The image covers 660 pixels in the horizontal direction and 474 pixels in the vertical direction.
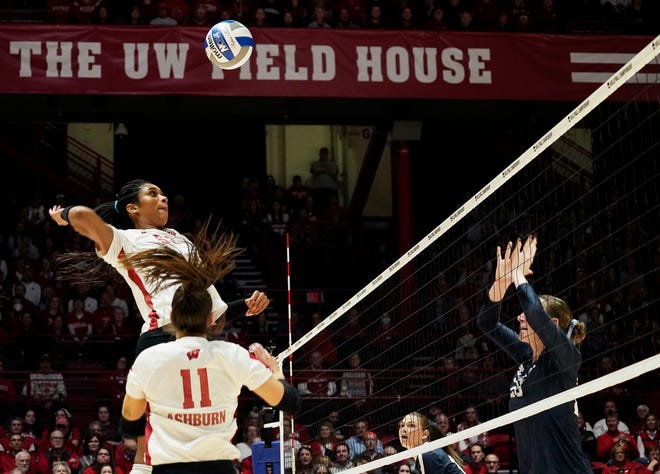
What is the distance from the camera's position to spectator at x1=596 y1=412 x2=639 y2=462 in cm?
1550

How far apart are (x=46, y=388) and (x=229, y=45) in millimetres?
7084

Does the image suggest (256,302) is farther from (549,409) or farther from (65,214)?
(549,409)

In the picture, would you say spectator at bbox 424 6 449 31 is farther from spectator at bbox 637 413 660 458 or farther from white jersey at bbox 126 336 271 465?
white jersey at bbox 126 336 271 465

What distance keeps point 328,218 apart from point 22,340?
7.90 meters

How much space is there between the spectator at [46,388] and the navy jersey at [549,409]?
11280mm

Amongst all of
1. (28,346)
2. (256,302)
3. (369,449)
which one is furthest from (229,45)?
(28,346)

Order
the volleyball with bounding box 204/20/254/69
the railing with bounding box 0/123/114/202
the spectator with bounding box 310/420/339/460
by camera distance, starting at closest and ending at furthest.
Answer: the volleyball with bounding box 204/20/254/69, the spectator with bounding box 310/420/339/460, the railing with bounding box 0/123/114/202

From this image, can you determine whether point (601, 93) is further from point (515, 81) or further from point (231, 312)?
point (515, 81)

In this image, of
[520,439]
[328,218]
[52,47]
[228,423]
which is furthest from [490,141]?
[228,423]

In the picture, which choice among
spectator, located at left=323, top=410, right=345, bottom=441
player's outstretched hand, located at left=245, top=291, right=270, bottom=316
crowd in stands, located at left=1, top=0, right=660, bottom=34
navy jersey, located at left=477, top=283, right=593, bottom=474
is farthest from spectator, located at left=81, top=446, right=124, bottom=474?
navy jersey, located at left=477, top=283, right=593, bottom=474

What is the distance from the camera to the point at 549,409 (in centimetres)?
718

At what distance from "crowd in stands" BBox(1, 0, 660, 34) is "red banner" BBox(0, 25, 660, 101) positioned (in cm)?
80

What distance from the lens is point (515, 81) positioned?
65.3 ft

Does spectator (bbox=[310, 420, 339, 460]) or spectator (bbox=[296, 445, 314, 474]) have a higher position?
spectator (bbox=[310, 420, 339, 460])
